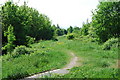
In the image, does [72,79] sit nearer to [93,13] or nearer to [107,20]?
[107,20]

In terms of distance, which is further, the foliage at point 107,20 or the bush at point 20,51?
the foliage at point 107,20

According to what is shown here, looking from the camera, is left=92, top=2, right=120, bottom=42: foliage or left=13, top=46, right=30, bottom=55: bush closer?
left=13, top=46, right=30, bottom=55: bush

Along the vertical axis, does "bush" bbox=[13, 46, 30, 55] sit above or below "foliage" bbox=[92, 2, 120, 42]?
below

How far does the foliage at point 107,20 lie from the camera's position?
95.5ft

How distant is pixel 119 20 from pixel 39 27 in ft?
112

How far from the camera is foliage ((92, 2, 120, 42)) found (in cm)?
2909

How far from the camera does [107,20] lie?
96.8ft

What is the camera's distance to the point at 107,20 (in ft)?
96.8

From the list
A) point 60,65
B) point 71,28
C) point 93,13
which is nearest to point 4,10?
point 93,13

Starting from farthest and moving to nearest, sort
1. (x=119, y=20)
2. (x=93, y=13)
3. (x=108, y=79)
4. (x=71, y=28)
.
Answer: (x=71, y=28), (x=93, y=13), (x=119, y=20), (x=108, y=79)

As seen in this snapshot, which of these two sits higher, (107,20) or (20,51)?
(107,20)

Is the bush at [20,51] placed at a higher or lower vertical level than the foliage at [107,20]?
lower

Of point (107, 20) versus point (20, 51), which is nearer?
point (20, 51)

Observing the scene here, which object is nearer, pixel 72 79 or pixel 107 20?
pixel 72 79
